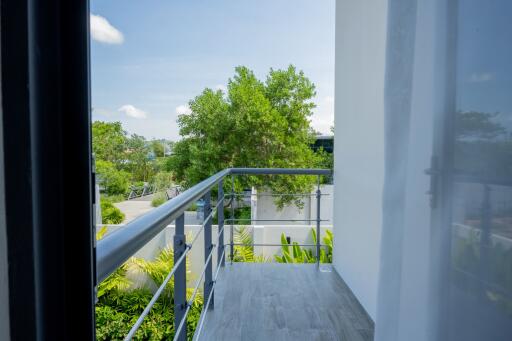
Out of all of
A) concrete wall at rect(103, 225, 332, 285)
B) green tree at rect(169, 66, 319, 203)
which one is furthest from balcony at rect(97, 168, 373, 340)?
green tree at rect(169, 66, 319, 203)

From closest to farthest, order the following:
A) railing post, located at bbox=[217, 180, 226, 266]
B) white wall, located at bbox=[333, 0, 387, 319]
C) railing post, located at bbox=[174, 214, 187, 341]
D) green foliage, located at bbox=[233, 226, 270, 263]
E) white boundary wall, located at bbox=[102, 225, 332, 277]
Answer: railing post, located at bbox=[174, 214, 187, 341], white wall, located at bbox=[333, 0, 387, 319], railing post, located at bbox=[217, 180, 226, 266], green foliage, located at bbox=[233, 226, 270, 263], white boundary wall, located at bbox=[102, 225, 332, 277]

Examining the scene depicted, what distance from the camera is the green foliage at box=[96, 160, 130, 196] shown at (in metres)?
0.36

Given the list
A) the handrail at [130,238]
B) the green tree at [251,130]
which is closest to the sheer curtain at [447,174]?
the handrail at [130,238]

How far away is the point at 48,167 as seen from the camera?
297 millimetres

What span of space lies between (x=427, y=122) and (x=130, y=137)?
59cm

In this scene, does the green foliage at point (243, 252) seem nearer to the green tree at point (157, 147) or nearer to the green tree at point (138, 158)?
the green tree at point (157, 147)

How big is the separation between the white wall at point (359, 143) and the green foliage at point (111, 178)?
1.43 metres

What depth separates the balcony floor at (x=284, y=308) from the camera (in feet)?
5.21

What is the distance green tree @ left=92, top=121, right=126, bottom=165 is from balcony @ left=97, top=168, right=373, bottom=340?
222mm

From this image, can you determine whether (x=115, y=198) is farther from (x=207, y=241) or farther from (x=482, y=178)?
(x=207, y=241)

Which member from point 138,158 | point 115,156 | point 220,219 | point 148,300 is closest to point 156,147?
point 138,158

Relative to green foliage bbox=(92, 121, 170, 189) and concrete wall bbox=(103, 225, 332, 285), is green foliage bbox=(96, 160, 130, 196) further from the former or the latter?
concrete wall bbox=(103, 225, 332, 285)

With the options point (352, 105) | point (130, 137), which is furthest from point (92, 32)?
point (352, 105)

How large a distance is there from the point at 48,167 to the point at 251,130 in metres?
7.23
